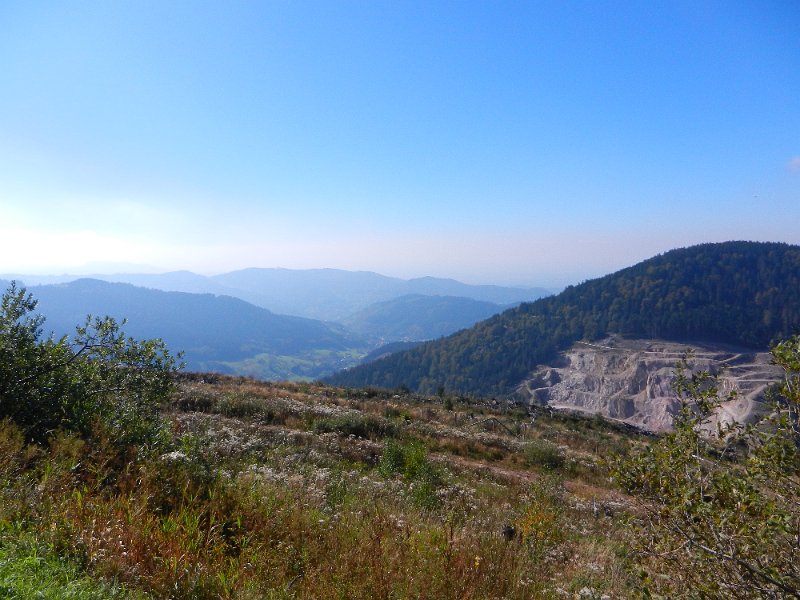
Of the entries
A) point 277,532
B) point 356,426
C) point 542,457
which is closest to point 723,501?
point 277,532

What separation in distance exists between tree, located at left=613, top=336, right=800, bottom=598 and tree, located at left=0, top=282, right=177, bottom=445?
6.53 meters

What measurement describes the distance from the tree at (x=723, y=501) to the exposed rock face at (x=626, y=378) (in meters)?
78.9

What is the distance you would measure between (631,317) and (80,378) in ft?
434

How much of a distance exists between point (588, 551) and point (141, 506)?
6.60 meters

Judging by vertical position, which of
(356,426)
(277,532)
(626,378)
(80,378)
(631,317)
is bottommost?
(626,378)

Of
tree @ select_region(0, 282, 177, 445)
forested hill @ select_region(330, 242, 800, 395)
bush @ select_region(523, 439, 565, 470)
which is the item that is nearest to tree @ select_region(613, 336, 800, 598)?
tree @ select_region(0, 282, 177, 445)

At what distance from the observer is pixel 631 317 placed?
117188mm

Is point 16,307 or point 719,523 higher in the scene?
point 16,307

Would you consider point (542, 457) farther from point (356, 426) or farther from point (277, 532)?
point (277, 532)

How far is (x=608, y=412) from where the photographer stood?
282ft

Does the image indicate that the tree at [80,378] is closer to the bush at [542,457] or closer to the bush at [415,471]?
the bush at [415,471]

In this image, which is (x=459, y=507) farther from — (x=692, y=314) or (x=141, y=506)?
(x=692, y=314)

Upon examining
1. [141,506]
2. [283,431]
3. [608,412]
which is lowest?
[608,412]

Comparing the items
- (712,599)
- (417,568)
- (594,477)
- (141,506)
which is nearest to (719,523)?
(712,599)
